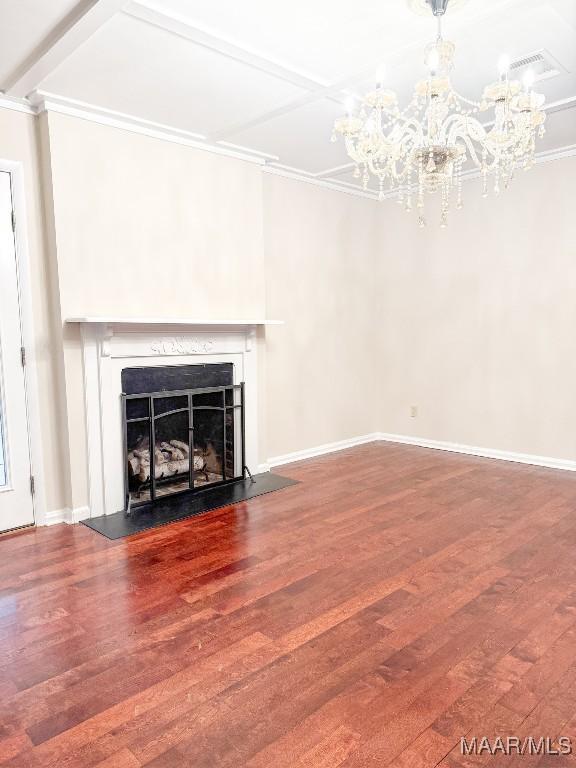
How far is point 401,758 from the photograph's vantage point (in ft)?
5.13

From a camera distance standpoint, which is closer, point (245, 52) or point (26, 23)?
point (26, 23)

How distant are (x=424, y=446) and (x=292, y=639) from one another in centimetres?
374

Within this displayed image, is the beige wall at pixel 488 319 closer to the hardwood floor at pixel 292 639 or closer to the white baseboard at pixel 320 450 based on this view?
the white baseboard at pixel 320 450

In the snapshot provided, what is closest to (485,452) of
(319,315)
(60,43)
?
(319,315)

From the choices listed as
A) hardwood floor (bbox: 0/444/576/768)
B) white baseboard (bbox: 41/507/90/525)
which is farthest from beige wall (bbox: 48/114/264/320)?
hardwood floor (bbox: 0/444/576/768)

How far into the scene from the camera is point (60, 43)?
256 centimetres

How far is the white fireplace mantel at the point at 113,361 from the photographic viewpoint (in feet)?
11.5

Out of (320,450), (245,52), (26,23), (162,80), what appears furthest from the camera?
(320,450)

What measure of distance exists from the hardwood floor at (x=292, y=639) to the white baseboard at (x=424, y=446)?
116cm

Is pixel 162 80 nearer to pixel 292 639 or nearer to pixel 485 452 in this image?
pixel 292 639

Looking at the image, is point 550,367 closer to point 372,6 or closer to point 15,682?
point 372,6

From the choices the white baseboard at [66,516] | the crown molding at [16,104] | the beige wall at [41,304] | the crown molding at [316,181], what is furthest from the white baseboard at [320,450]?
the crown molding at [16,104]

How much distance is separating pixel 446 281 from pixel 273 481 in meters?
2.71

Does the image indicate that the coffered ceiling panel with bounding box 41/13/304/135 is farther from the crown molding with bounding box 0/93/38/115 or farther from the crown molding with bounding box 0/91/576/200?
the crown molding with bounding box 0/93/38/115
